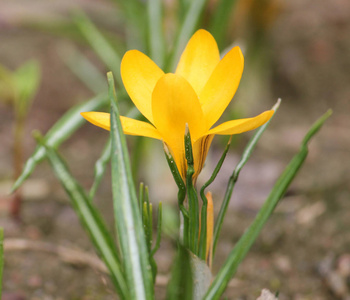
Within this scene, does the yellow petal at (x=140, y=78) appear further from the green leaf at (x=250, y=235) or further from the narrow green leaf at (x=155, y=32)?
the narrow green leaf at (x=155, y=32)

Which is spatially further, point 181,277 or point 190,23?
point 190,23

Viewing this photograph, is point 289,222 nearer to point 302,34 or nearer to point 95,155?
point 95,155

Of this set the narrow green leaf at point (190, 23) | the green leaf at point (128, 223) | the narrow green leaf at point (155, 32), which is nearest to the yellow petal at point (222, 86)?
the green leaf at point (128, 223)

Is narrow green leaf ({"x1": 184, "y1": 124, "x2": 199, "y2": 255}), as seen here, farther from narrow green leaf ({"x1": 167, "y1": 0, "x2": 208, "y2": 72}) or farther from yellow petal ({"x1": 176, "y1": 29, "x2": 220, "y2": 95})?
narrow green leaf ({"x1": 167, "y1": 0, "x2": 208, "y2": 72})

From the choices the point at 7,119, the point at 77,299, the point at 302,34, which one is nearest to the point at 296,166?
the point at 77,299

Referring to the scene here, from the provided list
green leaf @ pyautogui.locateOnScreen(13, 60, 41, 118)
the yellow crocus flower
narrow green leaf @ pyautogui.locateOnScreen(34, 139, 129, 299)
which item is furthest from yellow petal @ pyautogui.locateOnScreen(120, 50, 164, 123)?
green leaf @ pyautogui.locateOnScreen(13, 60, 41, 118)

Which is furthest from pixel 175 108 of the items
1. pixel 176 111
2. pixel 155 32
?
pixel 155 32

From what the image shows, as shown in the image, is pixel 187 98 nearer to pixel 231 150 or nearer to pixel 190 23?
pixel 190 23
